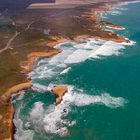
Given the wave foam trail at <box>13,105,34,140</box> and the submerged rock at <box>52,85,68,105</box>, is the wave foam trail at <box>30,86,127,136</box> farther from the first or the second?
the wave foam trail at <box>13,105,34,140</box>

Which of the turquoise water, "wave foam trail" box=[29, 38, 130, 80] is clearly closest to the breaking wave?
the turquoise water

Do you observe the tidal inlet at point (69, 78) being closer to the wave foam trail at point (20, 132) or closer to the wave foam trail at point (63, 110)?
the wave foam trail at point (63, 110)

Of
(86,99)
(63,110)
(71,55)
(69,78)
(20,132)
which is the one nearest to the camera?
(20,132)

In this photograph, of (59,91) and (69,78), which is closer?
(59,91)

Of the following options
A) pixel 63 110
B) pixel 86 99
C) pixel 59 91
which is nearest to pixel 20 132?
pixel 63 110

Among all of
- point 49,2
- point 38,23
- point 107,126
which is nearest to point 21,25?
point 38,23

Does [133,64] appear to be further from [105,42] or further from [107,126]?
[107,126]

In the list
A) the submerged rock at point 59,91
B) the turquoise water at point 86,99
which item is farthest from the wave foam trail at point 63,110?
the submerged rock at point 59,91

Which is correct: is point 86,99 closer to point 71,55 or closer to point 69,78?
point 69,78
